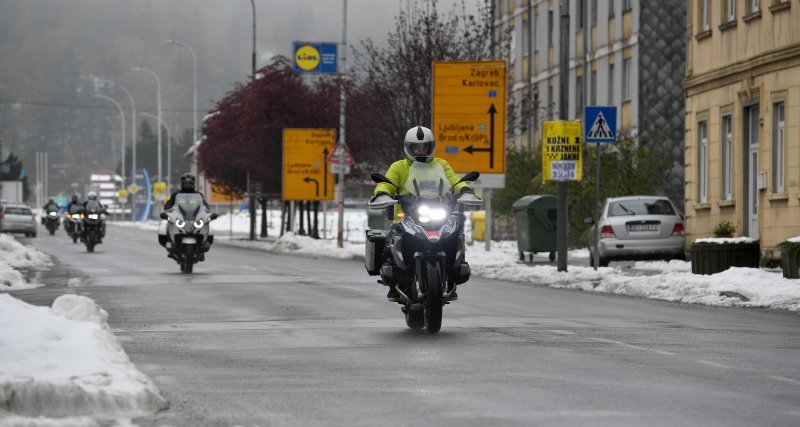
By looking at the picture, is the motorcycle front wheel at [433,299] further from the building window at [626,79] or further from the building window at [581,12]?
the building window at [581,12]

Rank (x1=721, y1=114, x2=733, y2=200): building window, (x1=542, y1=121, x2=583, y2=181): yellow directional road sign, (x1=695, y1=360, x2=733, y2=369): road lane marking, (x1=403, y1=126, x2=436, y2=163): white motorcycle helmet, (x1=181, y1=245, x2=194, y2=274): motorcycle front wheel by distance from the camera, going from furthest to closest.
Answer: (x1=721, y1=114, x2=733, y2=200): building window
(x1=181, y1=245, x2=194, y2=274): motorcycle front wheel
(x1=542, y1=121, x2=583, y2=181): yellow directional road sign
(x1=403, y1=126, x2=436, y2=163): white motorcycle helmet
(x1=695, y1=360, x2=733, y2=369): road lane marking

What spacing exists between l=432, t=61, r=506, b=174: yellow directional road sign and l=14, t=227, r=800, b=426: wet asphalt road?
57.6 ft

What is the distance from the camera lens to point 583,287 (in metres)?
27.3

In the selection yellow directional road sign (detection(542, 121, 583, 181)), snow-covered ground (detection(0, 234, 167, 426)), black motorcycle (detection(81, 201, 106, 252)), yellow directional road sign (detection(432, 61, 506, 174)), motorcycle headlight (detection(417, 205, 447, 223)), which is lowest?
snow-covered ground (detection(0, 234, 167, 426))

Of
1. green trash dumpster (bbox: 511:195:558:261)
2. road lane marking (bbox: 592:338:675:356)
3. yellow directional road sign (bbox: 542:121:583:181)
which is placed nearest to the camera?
road lane marking (bbox: 592:338:675:356)

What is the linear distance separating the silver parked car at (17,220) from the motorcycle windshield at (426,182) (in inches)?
2228

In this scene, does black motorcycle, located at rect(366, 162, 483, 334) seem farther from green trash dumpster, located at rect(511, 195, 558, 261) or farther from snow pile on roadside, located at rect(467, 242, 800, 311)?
green trash dumpster, located at rect(511, 195, 558, 261)

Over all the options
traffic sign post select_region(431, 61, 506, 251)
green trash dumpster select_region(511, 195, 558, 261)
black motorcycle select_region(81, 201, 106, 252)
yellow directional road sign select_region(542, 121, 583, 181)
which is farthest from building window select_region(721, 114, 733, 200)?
black motorcycle select_region(81, 201, 106, 252)

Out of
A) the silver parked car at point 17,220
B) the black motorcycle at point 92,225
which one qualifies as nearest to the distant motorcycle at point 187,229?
the black motorcycle at point 92,225

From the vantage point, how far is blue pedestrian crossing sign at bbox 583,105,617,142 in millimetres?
28984

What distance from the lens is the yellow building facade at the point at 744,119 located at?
33.0 m

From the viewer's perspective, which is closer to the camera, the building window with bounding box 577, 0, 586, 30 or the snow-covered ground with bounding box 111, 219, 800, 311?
the snow-covered ground with bounding box 111, 219, 800, 311

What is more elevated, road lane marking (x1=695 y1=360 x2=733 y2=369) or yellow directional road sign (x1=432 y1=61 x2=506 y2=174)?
yellow directional road sign (x1=432 y1=61 x2=506 y2=174)

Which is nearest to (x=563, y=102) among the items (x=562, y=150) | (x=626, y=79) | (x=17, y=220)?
(x=562, y=150)
